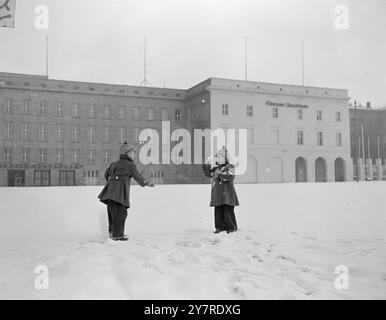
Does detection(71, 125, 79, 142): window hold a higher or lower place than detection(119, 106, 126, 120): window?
lower

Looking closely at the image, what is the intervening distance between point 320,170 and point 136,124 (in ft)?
23.0

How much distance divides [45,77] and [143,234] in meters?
2.35

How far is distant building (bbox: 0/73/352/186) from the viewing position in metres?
5.51

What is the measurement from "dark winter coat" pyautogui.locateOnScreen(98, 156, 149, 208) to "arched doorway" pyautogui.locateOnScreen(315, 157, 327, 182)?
8.12 metres

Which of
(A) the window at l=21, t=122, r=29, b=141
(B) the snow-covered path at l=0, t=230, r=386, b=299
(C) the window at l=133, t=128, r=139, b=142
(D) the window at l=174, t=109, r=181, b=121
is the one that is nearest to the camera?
(B) the snow-covered path at l=0, t=230, r=386, b=299

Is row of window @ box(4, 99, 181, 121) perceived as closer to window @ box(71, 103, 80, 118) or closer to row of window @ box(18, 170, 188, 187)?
window @ box(71, 103, 80, 118)

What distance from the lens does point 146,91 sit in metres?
6.00

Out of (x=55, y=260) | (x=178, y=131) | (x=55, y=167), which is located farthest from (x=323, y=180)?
(x=55, y=260)

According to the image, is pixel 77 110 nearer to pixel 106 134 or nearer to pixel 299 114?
pixel 106 134

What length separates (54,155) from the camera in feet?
19.0

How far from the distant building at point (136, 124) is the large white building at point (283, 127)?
0.10 feet

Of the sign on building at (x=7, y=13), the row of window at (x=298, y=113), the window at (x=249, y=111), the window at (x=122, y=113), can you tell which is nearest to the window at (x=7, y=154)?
the window at (x=122, y=113)

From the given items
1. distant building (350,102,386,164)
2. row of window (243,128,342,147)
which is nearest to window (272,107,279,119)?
row of window (243,128,342,147)
